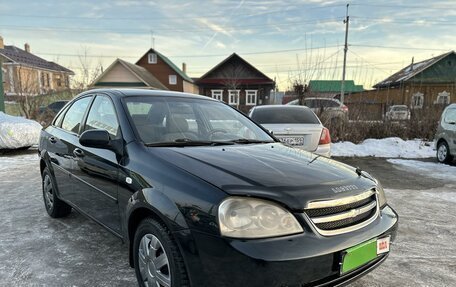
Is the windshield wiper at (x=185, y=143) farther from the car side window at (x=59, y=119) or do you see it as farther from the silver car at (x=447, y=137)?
the silver car at (x=447, y=137)

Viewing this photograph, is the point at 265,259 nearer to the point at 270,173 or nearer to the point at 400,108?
the point at 270,173

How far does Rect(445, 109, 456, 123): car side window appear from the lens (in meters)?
8.41

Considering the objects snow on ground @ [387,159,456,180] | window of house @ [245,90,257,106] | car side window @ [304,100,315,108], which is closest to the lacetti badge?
snow on ground @ [387,159,456,180]

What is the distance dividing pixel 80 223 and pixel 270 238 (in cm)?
303

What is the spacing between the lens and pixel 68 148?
3.45 m

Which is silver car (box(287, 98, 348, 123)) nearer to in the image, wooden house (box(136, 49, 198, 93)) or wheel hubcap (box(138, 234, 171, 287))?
wheel hubcap (box(138, 234, 171, 287))

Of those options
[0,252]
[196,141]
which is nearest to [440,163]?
[196,141]

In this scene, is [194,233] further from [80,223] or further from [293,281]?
[80,223]

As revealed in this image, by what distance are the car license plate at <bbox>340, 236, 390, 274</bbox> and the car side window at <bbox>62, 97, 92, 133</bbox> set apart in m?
2.88

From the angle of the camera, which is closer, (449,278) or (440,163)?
(449,278)

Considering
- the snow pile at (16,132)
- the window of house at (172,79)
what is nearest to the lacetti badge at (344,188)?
the snow pile at (16,132)

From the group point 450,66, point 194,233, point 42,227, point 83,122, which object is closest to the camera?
point 194,233

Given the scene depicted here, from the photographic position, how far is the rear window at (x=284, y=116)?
6.58 meters

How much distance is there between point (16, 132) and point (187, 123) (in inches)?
317
